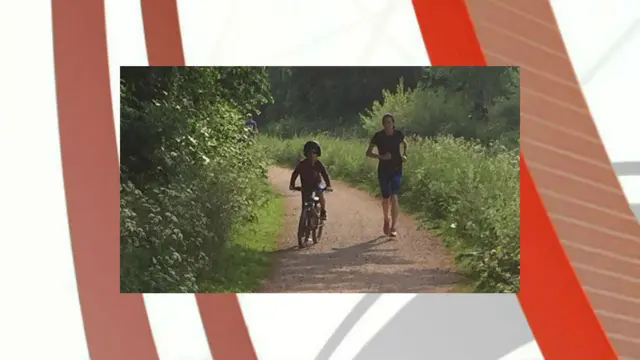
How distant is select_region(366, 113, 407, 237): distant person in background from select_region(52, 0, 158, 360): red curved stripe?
1.31 metres

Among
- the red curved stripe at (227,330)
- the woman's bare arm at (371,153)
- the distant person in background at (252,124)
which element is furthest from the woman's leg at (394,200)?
the red curved stripe at (227,330)

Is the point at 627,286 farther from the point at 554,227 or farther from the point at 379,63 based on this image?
the point at 379,63

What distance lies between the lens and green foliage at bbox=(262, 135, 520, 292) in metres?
3.07

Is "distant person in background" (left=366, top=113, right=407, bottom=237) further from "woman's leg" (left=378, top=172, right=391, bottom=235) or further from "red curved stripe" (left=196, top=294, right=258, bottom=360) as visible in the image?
"red curved stripe" (left=196, top=294, right=258, bottom=360)

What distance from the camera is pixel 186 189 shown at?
3.17 m

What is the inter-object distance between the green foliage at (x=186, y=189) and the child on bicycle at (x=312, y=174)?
185 mm

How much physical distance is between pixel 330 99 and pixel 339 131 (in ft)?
0.55

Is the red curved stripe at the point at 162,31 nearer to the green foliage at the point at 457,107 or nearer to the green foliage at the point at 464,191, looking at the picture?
the green foliage at the point at 464,191

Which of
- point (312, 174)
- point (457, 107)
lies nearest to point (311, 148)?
point (312, 174)

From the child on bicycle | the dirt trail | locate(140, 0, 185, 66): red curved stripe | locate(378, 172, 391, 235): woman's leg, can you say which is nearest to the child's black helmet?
the child on bicycle

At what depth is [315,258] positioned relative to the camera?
122 inches

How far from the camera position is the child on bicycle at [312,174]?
312 centimetres

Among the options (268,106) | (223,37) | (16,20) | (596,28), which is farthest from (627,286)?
(16,20)

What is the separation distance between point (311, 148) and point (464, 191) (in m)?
0.79
